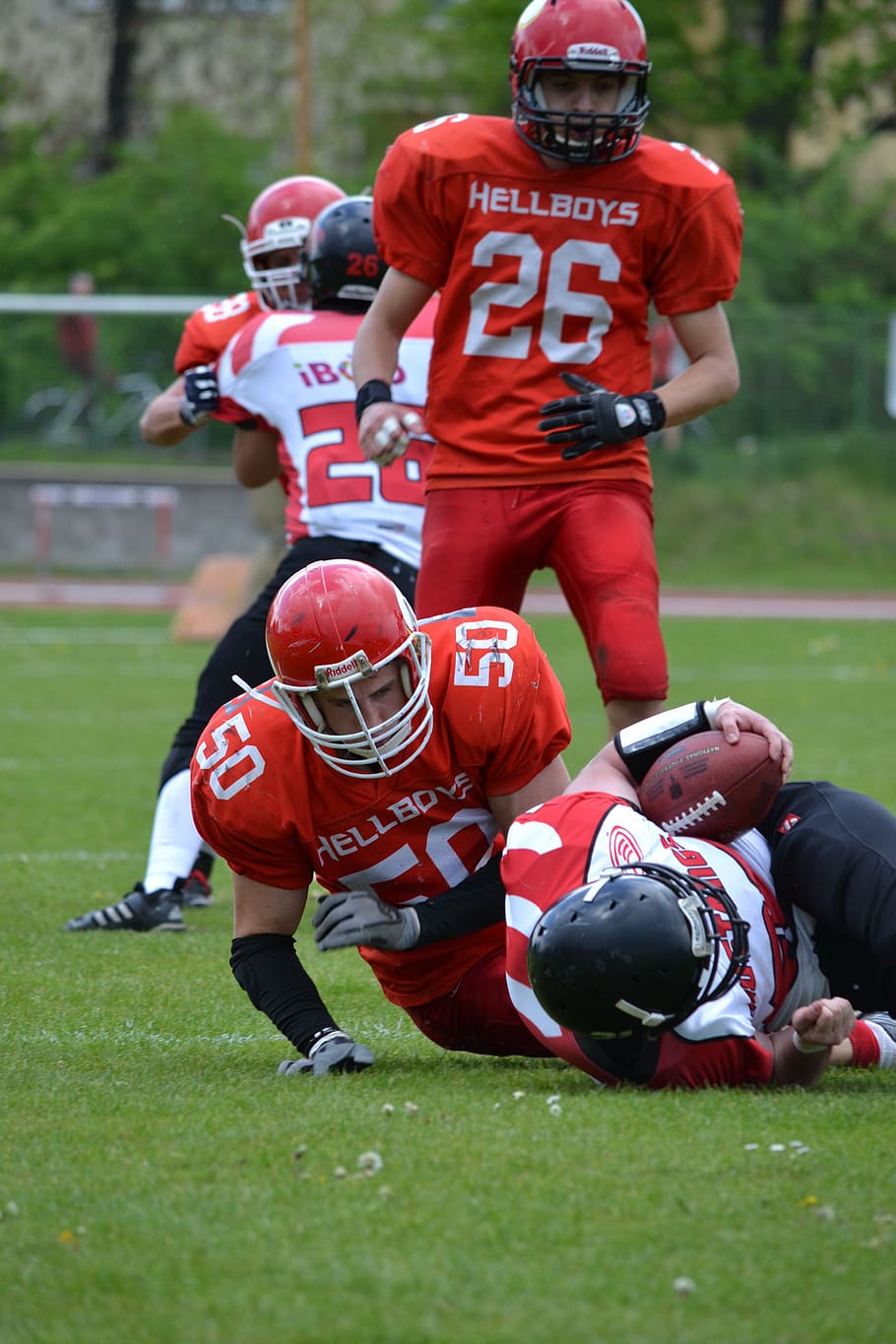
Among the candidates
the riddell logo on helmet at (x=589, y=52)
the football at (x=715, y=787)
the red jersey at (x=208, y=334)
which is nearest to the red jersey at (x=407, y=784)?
the football at (x=715, y=787)

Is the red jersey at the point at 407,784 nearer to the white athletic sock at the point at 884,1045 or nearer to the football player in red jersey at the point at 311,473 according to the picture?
the white athletic sock at the point at 884,1045

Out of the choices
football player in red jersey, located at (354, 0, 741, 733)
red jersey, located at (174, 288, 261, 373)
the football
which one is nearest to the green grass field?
the football

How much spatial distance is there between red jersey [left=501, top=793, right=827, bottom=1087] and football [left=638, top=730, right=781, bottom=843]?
40mm

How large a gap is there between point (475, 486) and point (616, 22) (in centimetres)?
114

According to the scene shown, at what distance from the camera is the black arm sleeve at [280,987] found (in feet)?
12.2

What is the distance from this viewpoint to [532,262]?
4.72 m

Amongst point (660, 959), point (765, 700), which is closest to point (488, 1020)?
point (660, 959)

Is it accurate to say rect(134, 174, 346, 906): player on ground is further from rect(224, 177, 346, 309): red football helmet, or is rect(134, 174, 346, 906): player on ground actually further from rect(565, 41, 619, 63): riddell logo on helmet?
rect(565, 41, 619, 63): riddell logo on helmet

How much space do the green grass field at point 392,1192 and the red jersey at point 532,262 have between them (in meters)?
1.43

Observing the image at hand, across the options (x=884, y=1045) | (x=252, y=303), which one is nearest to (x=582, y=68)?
(x=252, y=303)

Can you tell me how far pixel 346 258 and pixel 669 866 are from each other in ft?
8.87

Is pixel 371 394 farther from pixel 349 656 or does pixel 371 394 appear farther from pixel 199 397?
pixel 349 656

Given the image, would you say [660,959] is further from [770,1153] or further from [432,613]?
[432,613]

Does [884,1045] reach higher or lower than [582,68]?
lower
